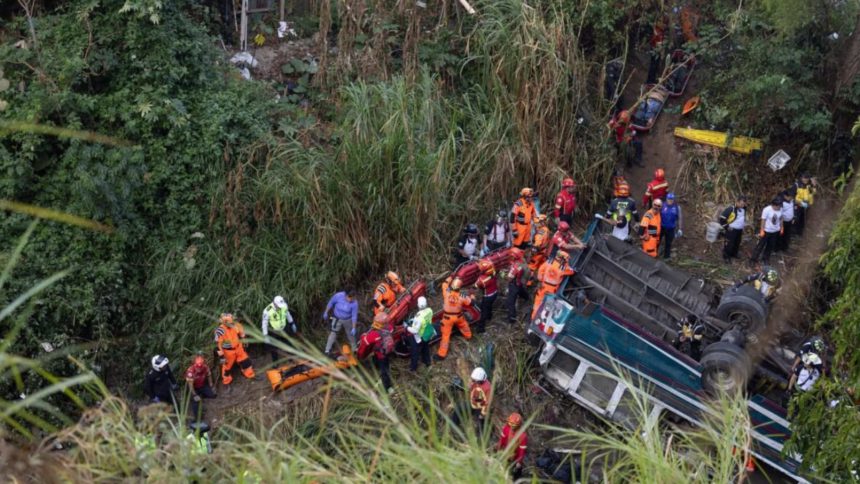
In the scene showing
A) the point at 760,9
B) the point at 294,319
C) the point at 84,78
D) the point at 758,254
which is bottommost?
the point at 294,319

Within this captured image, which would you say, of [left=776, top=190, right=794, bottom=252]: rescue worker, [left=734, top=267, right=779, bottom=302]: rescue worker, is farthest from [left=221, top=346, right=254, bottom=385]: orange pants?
[left=776, top=190, right=794, bottom=252]: rescue worker

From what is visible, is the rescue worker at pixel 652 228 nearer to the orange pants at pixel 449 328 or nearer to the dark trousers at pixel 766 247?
the dark trousers at pixel 766 247

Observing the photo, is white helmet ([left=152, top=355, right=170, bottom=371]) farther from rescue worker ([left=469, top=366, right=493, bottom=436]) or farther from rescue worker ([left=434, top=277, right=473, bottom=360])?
rescue worker ([left=469, top=366, right=493, bottom=436])

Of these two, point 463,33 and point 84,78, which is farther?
point 463,33

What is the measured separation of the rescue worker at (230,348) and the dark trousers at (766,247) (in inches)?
306

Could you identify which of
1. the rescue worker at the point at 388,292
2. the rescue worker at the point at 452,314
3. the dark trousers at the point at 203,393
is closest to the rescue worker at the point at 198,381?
the dark trousers at the point at 203,393

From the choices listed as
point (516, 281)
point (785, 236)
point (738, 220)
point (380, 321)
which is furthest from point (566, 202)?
point (380, 321)

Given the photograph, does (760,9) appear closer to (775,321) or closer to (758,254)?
(758,254)

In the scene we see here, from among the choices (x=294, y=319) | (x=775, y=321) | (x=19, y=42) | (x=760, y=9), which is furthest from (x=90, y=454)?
(x=760, y=9)

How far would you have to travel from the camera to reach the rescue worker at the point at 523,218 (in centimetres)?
1255

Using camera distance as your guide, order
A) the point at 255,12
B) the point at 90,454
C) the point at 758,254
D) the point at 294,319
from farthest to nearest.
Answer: the point at 255,12
the point at 758,254
the point at 294,319
the point at 90,454

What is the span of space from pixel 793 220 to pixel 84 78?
11025 millimetres

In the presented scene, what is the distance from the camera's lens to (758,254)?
13.3 metres

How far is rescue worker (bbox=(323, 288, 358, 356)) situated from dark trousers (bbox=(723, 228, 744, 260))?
19.5 feet
